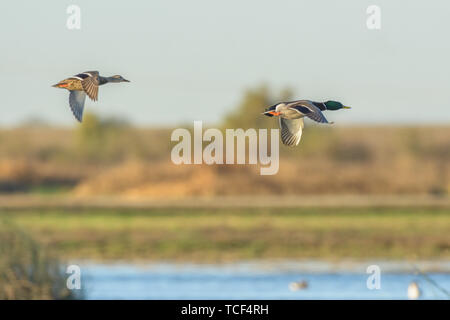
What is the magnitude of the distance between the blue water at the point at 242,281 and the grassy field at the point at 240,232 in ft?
7.31

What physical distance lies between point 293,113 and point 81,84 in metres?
0.88

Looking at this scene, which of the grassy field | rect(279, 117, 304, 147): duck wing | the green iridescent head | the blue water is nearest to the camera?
rect(279, 117, 304, 147): duck wing

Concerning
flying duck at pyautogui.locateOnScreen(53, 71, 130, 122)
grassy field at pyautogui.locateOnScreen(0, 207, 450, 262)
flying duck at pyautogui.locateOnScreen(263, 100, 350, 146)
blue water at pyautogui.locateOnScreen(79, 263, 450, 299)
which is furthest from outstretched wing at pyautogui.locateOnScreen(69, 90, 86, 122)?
grassy field at pyautogui.locateOnScreen(0, 207, 450, 262)

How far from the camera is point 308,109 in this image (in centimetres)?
444

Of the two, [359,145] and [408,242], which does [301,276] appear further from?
[359,145]

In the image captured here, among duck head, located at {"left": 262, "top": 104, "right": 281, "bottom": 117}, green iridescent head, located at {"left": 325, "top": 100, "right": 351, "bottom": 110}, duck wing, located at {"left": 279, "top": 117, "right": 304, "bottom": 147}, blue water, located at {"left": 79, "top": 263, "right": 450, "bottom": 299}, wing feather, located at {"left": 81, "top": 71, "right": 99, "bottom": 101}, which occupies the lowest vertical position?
blue water, located at {"left": 79, "top": 263, "right": 450, "bottom": 299}

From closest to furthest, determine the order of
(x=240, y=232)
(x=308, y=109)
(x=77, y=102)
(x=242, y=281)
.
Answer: (x=308, y=109) < (x=77, y=102) < (x=242, y=281) < (x=240, y=232)

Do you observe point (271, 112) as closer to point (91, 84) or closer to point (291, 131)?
point (291, 131)

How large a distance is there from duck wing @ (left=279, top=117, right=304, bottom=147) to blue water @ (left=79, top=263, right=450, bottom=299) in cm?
1777

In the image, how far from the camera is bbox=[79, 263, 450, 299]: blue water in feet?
77.8

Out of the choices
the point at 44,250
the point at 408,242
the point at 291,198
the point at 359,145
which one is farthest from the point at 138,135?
the point at 44,250

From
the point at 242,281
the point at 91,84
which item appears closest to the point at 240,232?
the point at 242,281

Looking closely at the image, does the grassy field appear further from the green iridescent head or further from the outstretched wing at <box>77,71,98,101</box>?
the green iridescent head

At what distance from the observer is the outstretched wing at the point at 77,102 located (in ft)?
14.4
